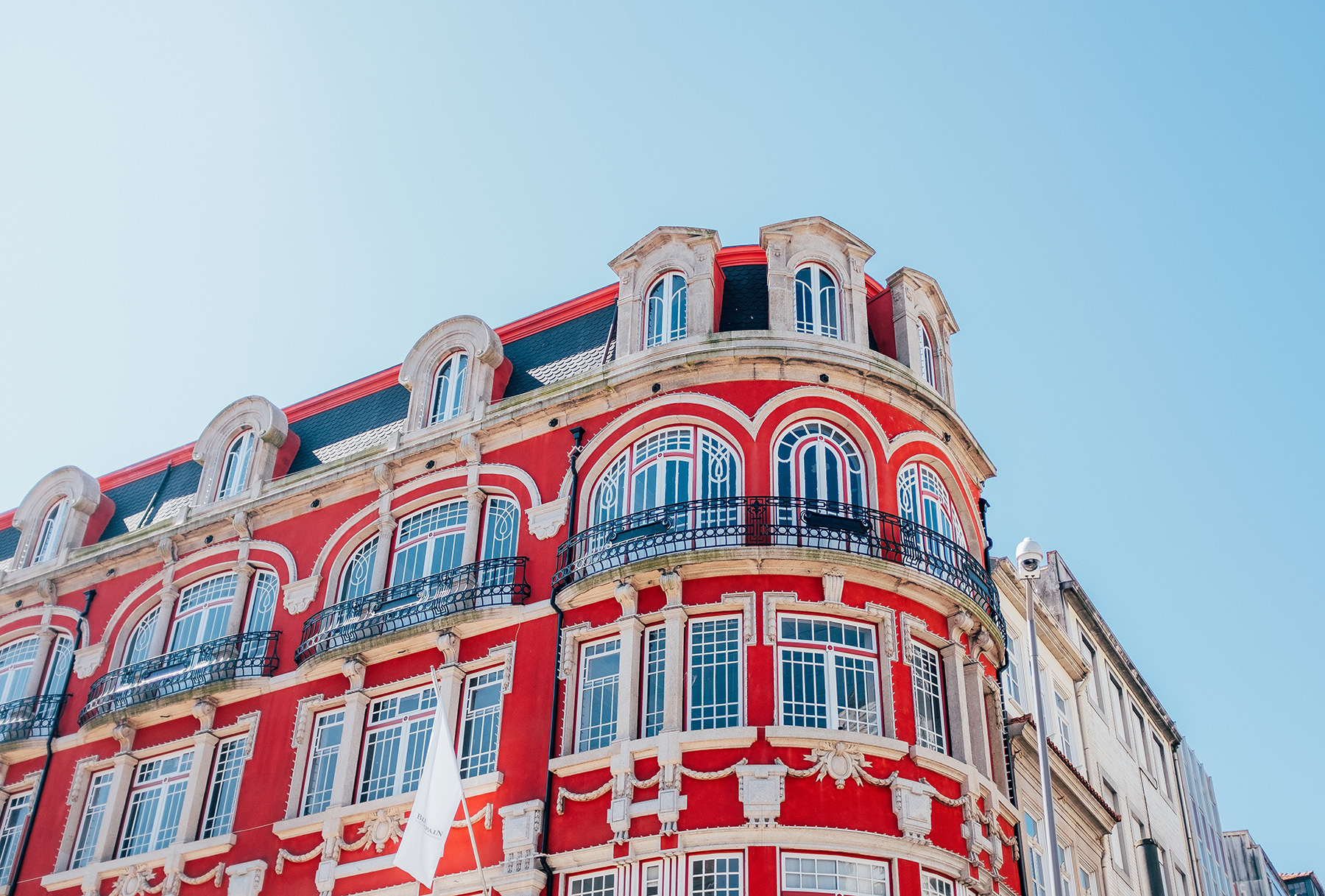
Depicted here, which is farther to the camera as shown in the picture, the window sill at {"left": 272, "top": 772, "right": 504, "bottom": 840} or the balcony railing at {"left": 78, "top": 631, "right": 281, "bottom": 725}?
the balcony railing at {"left": 78, "top": 631, "right": 281, "bottom": 725}

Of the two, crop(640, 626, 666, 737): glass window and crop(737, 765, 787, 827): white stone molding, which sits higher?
crop(640, 626, 666, 737): glass window

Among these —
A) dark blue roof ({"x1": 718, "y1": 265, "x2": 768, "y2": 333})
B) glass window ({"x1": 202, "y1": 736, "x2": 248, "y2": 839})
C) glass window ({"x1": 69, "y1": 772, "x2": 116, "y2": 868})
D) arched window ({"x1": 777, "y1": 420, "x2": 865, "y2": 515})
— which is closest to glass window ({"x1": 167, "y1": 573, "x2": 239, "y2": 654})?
glass window ({"x1": 202, "y1": 736, "x2": 248, "y2": 839})

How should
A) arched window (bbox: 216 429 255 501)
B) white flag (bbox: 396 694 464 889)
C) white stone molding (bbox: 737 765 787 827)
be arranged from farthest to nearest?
arched window (bbox: 216 429 255 501) → white flag (bbox: 396 694 464 889) → white stone molding (bbox: 737 765 787 827)

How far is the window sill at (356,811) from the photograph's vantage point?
23.4 metres

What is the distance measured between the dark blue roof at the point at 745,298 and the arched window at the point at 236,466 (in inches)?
484

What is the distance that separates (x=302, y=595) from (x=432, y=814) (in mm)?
8350

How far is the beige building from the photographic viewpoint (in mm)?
27844

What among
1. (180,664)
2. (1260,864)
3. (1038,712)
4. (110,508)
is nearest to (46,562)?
(110,508)

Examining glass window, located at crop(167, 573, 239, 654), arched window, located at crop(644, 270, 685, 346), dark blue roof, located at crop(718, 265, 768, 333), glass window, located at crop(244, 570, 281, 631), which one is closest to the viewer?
dark blue roof, located at crop(718, 265, 768, 333)

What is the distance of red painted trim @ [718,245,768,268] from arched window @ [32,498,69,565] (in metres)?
18.7

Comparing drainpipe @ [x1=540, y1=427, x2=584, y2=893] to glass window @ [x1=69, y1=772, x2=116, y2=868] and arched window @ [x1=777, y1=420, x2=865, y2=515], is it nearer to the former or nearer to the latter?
arched window @ [x1=777, y1=420, x2=865, y2=515]

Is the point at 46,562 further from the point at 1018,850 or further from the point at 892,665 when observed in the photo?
the point at 1018,850

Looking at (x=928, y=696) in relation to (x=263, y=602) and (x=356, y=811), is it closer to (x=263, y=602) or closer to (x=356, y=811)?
(x=356, y=811)

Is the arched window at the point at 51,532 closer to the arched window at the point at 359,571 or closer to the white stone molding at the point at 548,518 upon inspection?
the arched window at the point at 359,571
